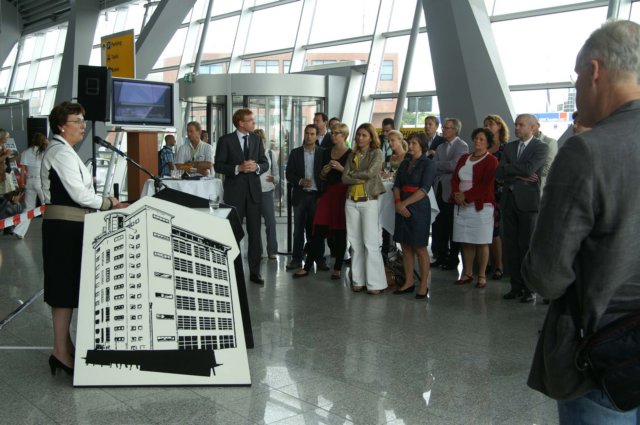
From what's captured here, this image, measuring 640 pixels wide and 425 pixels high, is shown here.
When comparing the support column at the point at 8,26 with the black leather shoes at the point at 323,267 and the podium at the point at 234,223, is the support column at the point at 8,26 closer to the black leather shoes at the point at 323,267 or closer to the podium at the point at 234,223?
the black leather shoes at the point at 323,267

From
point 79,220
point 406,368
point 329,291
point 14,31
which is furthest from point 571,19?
point 14,31

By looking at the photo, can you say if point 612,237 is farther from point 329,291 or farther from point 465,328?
point 329,291

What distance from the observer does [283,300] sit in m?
5.57

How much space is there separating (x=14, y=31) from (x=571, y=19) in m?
21.5

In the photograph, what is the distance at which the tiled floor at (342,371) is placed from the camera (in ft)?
10.4

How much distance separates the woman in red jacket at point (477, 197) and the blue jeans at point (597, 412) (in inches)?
179

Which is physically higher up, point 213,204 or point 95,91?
point 95,91

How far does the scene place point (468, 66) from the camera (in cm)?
908

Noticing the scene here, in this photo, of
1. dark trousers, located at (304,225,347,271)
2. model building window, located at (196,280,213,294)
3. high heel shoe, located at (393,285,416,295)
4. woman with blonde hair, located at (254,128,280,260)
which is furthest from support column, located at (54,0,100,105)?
model building window, located at (196,280,213,294)

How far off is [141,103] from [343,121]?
6048 millimetres

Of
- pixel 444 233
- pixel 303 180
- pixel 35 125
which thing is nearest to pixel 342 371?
pixel 303 180

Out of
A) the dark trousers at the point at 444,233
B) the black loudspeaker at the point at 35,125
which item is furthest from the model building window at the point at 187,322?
the black loudspeaker at the point at 35,125

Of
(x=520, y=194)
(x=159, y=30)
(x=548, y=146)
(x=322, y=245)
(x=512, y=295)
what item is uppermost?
(x=159, y=30)

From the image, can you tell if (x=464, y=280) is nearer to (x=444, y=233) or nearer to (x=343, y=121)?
(x=444, y=233)
